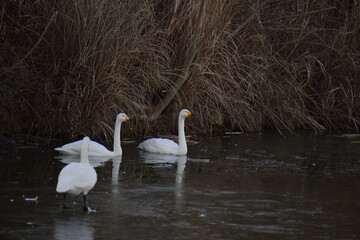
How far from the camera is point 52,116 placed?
45.0 ft

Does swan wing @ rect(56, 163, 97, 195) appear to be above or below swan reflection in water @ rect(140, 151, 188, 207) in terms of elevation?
below

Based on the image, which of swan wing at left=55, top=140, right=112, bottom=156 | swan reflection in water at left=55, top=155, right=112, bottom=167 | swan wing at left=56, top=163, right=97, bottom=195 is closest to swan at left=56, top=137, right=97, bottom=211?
swan wing at left=56, top=163, right=97, bottom=195

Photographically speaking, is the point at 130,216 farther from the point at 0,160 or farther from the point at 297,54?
the point at 297,54

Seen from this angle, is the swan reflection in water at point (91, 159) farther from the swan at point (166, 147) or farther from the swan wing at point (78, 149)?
the swan at point (166, 147)

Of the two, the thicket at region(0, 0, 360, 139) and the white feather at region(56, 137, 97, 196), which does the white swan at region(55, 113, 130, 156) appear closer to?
the thicket at region(0, 0, 360, 139)

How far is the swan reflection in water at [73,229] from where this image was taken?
7105mm

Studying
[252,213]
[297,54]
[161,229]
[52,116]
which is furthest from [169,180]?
[297,54]

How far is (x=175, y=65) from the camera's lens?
15.8 meters

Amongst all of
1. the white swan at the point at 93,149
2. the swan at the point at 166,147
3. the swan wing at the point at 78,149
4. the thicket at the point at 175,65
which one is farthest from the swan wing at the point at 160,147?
the thicket at the point at 175,65

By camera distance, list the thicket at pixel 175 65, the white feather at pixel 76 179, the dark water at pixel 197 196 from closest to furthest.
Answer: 1. the dark water at pixel 197 196
2. the white feather at pixel 76 179
3. the thicket at pixel 175 65

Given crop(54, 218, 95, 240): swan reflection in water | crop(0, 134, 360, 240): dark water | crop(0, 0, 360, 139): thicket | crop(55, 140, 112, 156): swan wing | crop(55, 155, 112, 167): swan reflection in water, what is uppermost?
crop(0, 0, 360, 139): thicket

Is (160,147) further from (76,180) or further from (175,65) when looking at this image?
(76,180)

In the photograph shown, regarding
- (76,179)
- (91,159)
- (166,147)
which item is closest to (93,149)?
(91,159)

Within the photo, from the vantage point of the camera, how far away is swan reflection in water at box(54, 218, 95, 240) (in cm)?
711
